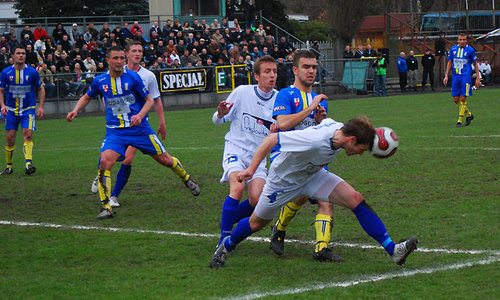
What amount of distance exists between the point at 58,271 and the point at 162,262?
0.95 m

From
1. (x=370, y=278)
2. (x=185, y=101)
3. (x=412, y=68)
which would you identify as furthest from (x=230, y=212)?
(x=412, y=68)

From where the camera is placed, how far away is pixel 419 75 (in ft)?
128

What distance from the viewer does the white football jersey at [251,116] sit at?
727cm

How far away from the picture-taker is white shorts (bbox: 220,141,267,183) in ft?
22.9

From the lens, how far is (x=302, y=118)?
6.07m

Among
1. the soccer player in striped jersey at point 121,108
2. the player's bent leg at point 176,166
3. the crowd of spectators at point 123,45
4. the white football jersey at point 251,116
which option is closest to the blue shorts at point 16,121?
the soccer player in striped jersey at point 121,108

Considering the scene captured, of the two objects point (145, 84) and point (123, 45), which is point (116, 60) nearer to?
point (145, 84)

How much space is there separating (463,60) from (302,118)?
12.5m

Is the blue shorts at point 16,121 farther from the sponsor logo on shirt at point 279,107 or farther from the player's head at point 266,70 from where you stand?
the sponsor logo on shirt at point 279,107

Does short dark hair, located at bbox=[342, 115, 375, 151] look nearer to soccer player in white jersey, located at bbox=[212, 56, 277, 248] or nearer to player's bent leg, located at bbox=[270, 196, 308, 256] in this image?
player's bent leg, located at bbox=[270, 196, 308, 256]

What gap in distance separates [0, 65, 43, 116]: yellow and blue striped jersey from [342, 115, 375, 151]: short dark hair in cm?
922

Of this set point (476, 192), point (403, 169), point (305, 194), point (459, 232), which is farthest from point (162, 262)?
point (403, 169)

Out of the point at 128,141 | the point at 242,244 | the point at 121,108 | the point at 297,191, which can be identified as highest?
the point at 121,108

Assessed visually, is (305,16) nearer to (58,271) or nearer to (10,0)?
(10,0)
